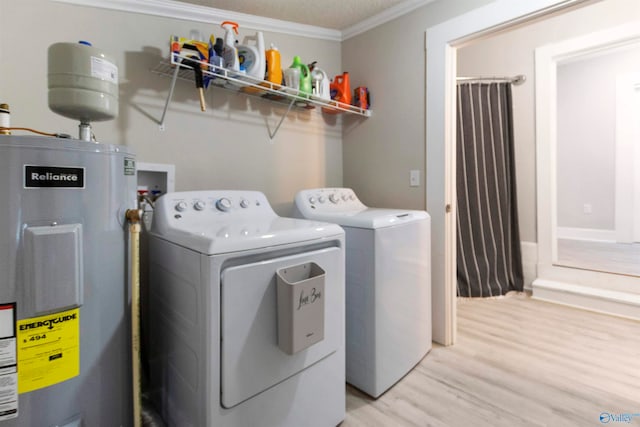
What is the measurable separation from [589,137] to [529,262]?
6.42 ft

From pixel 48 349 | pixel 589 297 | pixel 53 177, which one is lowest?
pixel 589 297

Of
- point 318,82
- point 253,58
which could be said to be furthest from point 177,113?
point 318,82

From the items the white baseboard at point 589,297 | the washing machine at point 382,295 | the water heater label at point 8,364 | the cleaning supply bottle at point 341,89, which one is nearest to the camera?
the water heater label at point 8,364

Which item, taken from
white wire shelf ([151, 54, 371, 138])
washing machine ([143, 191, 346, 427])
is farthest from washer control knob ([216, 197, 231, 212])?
white wire shelf ([151, 54, 371, 138])

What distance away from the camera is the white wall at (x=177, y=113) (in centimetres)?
140

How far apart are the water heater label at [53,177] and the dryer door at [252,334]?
493 mm

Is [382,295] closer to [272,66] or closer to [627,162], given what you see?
[272,66]

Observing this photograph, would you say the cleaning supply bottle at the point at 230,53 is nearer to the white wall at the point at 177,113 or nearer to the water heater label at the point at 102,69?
the white wall at the point at 177,113

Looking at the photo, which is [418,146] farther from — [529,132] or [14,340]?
[14,340]

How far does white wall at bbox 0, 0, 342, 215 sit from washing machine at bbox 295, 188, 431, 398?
1.99 ft

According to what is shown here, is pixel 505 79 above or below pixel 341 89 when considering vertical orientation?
above

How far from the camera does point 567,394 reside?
1513mm

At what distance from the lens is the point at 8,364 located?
85cm

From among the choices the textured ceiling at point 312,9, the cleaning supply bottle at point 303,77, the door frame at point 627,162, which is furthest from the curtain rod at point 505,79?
the cleaning supply bottle at point 303,77
